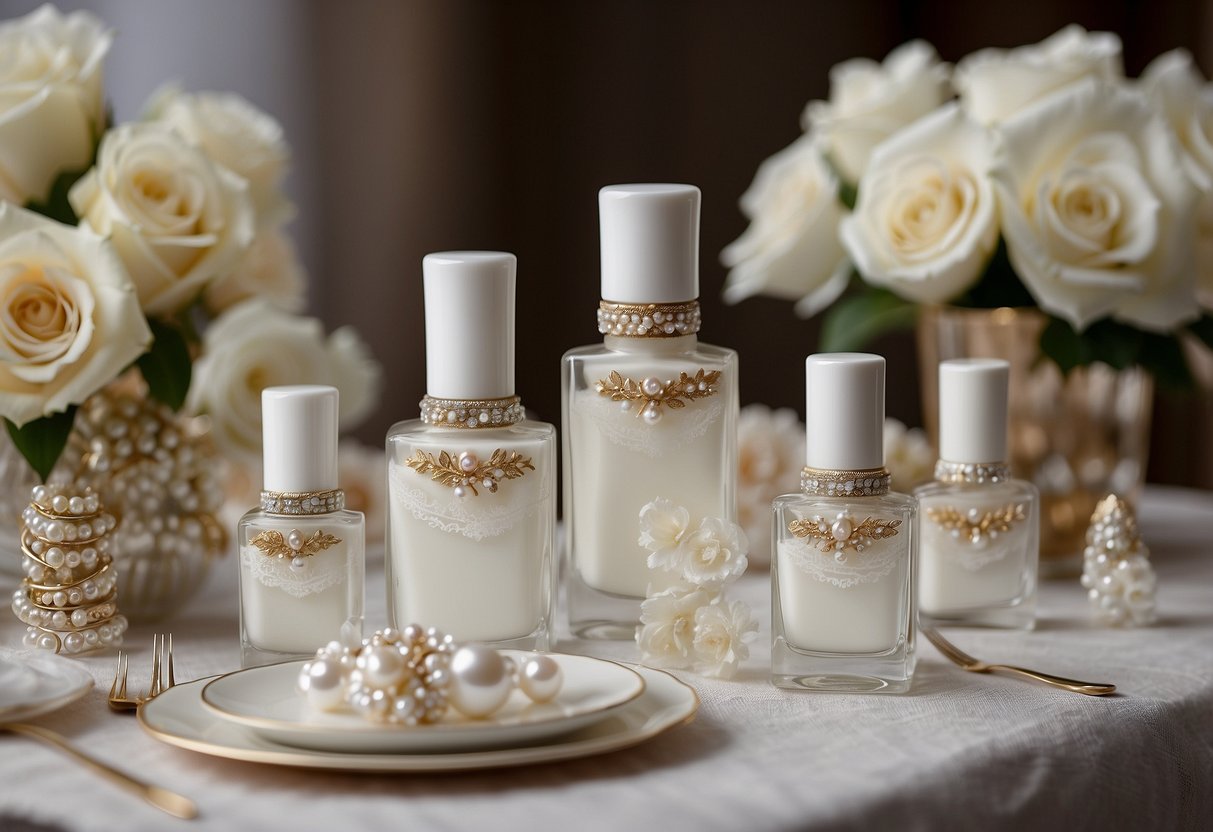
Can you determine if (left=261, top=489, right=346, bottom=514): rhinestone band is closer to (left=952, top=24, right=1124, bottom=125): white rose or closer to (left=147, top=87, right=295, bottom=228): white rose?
(left=147, top=87, right=295, bottom=228): white rose

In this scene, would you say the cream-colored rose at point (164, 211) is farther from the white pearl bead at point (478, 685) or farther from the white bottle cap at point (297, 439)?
the white pearl bead at point (478, 685)

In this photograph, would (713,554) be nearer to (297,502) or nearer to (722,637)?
(722,637)

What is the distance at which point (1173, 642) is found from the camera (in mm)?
978

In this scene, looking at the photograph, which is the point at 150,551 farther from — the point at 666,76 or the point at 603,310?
the point at 666,76

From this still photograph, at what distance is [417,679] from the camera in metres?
0.69

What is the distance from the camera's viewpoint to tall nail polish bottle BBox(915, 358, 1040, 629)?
0.99m

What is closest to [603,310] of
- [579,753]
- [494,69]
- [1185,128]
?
[579,753]

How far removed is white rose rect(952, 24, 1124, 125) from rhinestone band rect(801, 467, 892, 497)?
0.46 meters

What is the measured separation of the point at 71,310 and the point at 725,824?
58 cm

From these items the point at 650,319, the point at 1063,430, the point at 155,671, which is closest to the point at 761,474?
the point at 1063,430

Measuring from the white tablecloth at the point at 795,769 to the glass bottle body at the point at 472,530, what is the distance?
0.28 ft

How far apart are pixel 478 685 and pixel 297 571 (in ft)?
0.72

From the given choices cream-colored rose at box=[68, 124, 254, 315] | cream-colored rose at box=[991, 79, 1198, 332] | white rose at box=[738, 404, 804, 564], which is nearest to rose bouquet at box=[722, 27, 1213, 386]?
cream-colored rose at box=[991, 79, 1198, 332]

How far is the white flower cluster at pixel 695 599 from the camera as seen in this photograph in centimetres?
86
